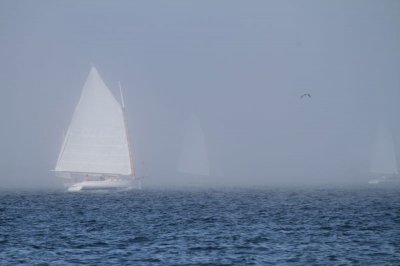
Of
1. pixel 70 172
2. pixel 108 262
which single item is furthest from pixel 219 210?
pixel 70 172

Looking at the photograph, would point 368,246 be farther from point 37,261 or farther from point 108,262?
point 37,261

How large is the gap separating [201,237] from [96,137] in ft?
239

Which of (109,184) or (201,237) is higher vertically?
(109,184)

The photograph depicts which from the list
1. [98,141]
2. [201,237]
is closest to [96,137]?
[98,141]

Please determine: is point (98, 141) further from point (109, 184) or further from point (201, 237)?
point (201, 237)

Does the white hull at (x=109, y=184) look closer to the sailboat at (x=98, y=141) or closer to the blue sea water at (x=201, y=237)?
Result: the sailboat at (x=98, y=141)

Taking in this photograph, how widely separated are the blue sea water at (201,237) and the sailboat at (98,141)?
4249cm

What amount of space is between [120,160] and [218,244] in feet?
246

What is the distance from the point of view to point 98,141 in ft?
406

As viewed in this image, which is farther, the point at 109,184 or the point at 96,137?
the point at 109,184

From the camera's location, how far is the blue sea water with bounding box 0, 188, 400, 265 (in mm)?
43438

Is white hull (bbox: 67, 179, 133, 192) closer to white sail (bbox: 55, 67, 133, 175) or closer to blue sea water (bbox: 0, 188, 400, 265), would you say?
white sail (bbox: 55, 67, 133, 175)

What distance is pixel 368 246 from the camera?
1909 inches

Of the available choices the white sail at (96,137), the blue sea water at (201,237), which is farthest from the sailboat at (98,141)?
the blue sea water at (201,237)
